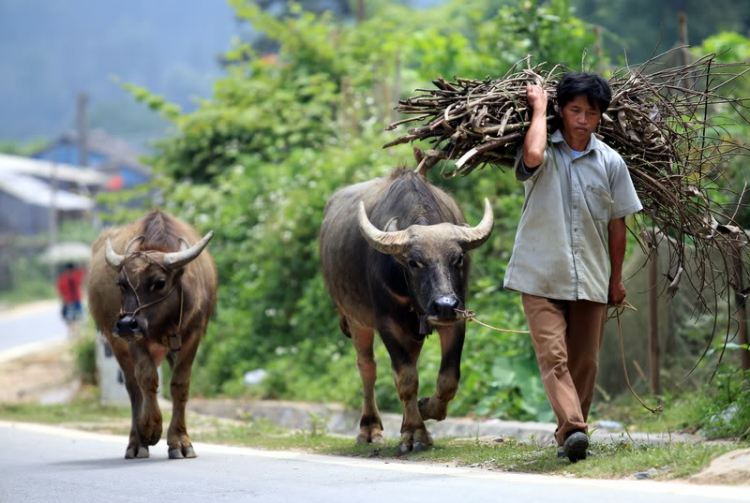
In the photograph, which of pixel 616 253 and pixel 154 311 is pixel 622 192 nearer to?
pixel 616 253

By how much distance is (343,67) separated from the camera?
68.2ft

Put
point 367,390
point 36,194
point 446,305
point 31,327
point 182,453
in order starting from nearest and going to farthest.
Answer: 1. point 446,305
2. point 182,453
3. point 367,390
4. point 31,327
5. point 36,194

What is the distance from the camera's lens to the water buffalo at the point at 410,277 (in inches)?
288

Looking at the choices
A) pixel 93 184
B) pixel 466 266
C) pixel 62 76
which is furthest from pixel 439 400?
pixel 62 76

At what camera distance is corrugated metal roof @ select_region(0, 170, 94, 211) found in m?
52.5

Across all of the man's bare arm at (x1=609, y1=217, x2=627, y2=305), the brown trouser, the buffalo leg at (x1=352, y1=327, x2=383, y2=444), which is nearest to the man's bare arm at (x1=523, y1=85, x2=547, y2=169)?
the man's bare arm at (x1=609, y1=217, x2=627, y2=305)

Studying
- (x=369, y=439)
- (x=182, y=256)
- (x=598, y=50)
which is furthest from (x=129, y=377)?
(x=598, y=50)

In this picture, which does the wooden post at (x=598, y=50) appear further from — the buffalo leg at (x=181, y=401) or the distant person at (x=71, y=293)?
the distant person at (x=71, y=293)

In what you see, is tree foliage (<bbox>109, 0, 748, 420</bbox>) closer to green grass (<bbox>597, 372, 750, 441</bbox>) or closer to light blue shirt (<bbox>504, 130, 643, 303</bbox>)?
green grass (<bbox>597, 372, 750, 441</bbox>)

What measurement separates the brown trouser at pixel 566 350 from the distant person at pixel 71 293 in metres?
17.6

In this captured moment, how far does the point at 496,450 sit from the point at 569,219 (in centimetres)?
183

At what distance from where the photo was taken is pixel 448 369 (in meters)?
7.58

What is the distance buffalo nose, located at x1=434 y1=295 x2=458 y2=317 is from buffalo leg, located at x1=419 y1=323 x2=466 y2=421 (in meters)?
0.54

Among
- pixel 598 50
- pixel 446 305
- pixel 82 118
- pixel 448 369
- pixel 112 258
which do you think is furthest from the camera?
pixel 82 118
